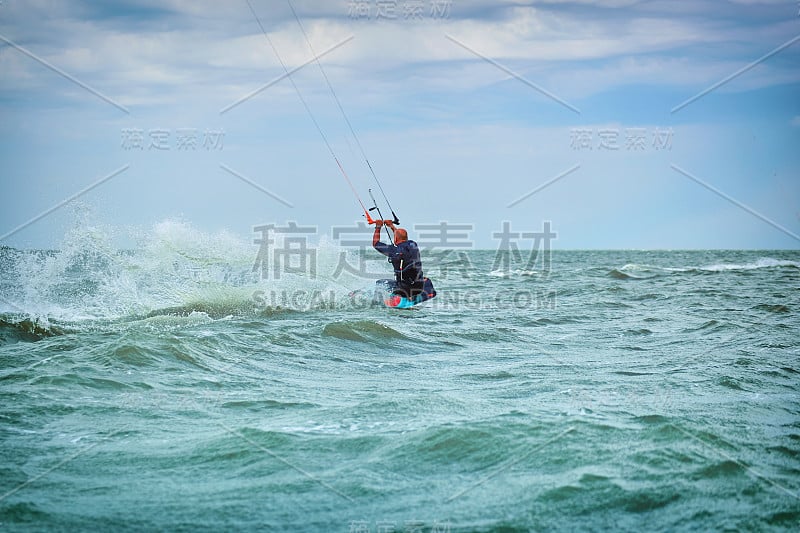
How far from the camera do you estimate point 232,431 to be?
5.93 m

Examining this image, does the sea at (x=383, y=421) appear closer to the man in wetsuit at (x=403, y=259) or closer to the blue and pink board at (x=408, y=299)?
the man in wetsuit at (x=403, y=259)

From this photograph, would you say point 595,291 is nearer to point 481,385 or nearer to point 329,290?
point 329,290

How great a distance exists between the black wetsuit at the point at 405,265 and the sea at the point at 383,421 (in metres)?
1.38

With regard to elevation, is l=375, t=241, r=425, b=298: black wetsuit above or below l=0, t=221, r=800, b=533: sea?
above

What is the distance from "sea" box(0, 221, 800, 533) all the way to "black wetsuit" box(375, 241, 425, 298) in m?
1.38

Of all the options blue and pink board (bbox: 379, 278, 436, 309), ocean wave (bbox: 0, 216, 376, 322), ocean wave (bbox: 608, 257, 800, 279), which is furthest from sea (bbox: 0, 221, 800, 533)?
ocean wave (bbox: 608, 257, 800, 279)

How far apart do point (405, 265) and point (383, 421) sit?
8858mm

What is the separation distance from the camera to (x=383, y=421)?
6.27 m

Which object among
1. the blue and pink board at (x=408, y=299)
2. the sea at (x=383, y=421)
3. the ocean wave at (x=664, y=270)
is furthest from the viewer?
the ocean wave at (x=664, y=270)

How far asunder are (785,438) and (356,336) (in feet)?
23.4

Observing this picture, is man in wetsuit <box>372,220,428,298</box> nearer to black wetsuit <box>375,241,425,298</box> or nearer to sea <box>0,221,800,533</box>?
black wetsuit <box>375,241,425,298</box>

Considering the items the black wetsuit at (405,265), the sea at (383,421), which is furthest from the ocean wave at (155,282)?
the black wetsuit at (405,265)

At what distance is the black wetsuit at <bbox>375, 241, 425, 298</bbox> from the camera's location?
48.1ft

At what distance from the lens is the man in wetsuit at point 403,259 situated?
14586 mm
